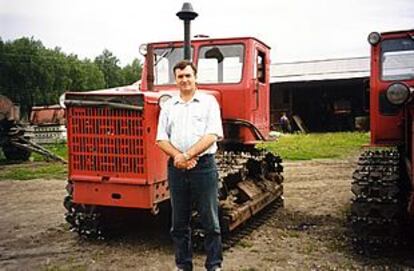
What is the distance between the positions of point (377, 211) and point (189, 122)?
2311mm

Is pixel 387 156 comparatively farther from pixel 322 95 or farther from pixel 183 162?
pixel 322 95

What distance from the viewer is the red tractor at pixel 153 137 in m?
5.86

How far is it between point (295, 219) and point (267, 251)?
5.97 ft

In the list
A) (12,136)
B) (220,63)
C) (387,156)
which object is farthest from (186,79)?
(12,136)

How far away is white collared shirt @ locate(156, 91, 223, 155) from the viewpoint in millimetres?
4473

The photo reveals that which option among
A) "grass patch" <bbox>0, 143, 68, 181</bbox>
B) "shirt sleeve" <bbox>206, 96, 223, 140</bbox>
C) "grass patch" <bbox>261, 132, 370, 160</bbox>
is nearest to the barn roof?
"grass patch" <bbox>261, 132, 370, 160</bbox>

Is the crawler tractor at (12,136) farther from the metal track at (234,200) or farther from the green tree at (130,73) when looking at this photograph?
the green tree at (130,73)

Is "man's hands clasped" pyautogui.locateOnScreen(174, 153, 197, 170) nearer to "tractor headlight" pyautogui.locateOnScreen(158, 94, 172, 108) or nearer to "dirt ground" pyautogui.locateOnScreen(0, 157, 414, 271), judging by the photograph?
"dirt ground" pyautogui.locateOnScreen(0, 157, 414, 271)

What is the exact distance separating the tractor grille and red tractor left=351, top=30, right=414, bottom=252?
2.28 meters

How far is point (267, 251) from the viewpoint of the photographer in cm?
621

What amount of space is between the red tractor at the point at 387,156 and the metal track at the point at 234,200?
54.4 inches

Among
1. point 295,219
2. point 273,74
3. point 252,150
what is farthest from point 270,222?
point 273,74

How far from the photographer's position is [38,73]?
5134 centimetres

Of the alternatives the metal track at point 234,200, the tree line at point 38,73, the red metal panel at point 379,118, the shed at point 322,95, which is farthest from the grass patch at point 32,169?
the tree line at point 38,73
